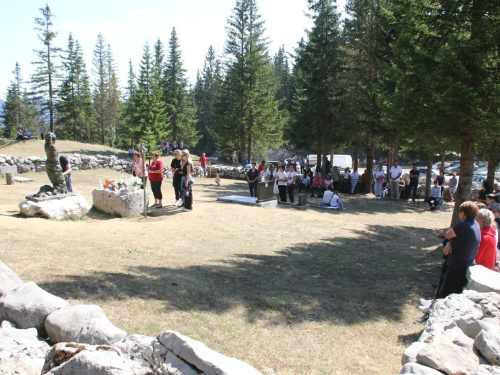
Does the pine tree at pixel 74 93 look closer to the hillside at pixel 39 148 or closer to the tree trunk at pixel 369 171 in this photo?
the hillside at pixel 39 148

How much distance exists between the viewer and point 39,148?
28641 mm

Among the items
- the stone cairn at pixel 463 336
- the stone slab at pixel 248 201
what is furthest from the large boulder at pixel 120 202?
the stone cairn at pixel 463 336

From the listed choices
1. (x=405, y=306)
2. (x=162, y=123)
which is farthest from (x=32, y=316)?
(x=162, y=123)

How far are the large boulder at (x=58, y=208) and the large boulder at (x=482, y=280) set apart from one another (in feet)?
29.5

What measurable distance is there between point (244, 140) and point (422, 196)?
663 inches

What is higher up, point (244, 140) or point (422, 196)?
point (244, 140)

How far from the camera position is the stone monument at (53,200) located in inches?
368

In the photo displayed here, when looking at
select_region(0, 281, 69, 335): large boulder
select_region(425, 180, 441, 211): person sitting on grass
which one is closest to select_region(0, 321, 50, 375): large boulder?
select_region(0, 281, 69, 335): large boulder

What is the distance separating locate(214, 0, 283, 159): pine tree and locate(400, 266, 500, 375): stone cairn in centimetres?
2888

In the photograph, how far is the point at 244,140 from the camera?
33.5 metres

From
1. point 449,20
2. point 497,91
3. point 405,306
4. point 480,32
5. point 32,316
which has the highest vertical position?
point 449,20

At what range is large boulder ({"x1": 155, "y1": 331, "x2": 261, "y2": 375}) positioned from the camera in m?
2.75

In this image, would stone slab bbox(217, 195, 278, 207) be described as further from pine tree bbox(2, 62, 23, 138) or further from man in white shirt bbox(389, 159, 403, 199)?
pine tree bbox(2, 62, 23, 138)

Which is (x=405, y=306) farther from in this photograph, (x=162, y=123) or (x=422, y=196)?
(x=162, y=123)
